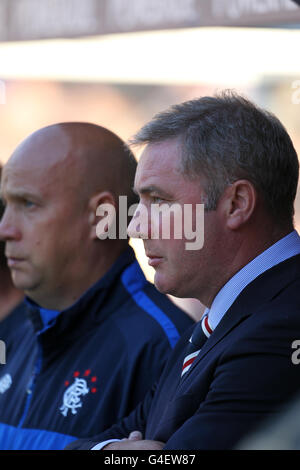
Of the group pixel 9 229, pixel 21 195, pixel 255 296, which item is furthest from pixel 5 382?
pixel 255 296

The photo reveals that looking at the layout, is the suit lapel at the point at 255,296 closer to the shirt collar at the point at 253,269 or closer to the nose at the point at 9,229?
the shirt collar at the point at 253,269

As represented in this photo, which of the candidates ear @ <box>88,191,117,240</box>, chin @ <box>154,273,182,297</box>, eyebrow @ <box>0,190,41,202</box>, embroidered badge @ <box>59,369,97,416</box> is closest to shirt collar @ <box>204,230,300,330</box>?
chin @ <box>154,273,182,297</box>

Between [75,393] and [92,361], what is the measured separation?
106mm

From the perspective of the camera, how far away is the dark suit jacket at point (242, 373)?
1487 millimetres

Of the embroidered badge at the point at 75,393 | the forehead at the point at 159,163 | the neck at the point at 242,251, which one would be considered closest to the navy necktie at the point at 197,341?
the neck at the point at 242,251

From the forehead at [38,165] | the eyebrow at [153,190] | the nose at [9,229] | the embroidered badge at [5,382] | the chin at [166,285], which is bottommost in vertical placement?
the embroidered badge at [5,382]

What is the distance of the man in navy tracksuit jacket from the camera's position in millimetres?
2295

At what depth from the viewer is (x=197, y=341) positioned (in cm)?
185

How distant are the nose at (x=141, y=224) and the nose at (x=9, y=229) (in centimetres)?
75

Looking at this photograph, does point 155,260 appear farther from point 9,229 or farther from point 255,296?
point 9,229

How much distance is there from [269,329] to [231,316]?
16 cm

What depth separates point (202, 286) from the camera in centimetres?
182

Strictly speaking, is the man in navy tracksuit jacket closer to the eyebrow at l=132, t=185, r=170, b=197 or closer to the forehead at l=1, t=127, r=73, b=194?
the forehead at l=1, t=127, r=73, b=194

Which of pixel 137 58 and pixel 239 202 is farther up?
pixel 137 58
